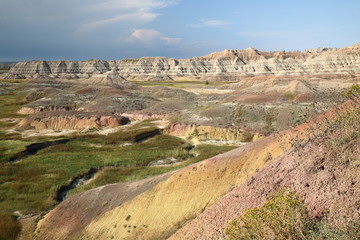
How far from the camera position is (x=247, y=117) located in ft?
168

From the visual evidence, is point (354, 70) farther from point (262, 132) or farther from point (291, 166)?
point (291, 166)

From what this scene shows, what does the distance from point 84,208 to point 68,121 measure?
44.0 meters

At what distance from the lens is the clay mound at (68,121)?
58156 millimetres

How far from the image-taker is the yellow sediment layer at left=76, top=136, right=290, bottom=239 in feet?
52.3

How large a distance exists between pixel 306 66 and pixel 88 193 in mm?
170875

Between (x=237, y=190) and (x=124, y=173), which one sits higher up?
(x=237, y=190)

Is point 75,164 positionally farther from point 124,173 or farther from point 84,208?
point 84,208

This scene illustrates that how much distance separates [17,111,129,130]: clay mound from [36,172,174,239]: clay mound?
3915 cm

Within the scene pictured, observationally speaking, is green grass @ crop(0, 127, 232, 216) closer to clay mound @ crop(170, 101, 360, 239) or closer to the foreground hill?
the foreground hill

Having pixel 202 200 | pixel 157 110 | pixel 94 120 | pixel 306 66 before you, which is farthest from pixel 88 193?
pixel 306 66

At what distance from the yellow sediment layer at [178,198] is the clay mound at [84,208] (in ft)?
2.24

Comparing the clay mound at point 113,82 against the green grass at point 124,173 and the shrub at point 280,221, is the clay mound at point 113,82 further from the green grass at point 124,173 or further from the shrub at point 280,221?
the shrub at point 280,221

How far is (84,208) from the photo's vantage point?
65.1 ft

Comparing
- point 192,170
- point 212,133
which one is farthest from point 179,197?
point 212,133
